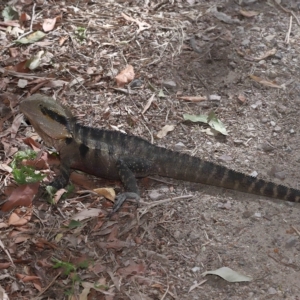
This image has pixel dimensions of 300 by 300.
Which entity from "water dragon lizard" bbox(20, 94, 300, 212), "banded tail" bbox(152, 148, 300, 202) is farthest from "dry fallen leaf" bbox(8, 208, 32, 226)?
"banded tail" bbox(152, 148, 300, 202)

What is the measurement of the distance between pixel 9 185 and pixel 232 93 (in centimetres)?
265

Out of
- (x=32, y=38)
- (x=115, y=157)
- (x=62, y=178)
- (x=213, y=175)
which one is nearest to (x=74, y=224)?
(x=62, y=178)

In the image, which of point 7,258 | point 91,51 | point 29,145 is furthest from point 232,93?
point 7,258

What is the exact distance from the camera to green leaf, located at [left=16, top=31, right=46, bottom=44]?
263 inches

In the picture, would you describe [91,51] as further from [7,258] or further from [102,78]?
[7,258]

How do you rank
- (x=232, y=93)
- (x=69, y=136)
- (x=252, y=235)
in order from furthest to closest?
1. (x=232, y=93)
2. (x=69, y=136)
3. (x=252, y=235)

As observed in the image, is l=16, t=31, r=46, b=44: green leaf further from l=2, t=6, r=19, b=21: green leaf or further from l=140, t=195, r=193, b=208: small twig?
l=140, t=195, r=193, b=208: small twig

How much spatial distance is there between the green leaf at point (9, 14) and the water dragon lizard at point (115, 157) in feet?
7.08

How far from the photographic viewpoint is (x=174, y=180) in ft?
17.7

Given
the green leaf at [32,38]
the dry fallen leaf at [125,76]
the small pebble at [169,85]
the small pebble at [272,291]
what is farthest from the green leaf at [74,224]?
the green leaf at [32,38]

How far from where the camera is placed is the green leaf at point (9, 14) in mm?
7051

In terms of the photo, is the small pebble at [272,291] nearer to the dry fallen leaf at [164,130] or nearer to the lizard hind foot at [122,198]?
the lizard hind foot at [122,198]

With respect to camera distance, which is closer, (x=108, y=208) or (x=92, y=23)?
(x=108, y=208)

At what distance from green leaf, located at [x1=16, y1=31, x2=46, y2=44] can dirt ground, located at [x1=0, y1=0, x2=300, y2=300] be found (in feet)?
0.24
